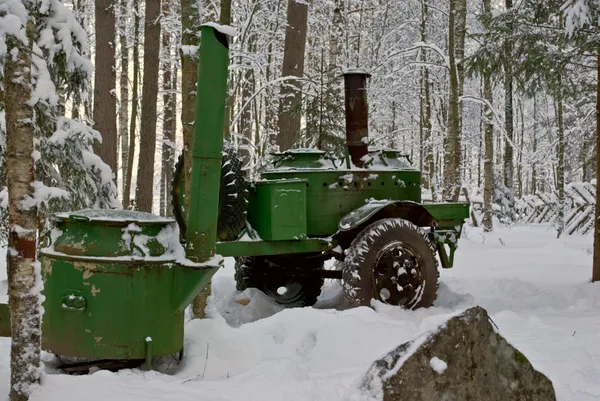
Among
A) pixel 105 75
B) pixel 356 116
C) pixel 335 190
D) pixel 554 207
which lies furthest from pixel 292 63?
pixel 554 207

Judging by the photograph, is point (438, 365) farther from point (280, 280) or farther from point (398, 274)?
point (280, 280)

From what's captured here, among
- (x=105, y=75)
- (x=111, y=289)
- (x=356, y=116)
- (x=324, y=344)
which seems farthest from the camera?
(x=105, y=75)

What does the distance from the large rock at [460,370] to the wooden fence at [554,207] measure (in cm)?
1421

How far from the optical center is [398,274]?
6207 mm

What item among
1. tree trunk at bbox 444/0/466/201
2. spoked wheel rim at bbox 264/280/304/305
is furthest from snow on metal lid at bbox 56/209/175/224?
tree trunk at bbox 444/0/466/201

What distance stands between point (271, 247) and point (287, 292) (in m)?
1.51

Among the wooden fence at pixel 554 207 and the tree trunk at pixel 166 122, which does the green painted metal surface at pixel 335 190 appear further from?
the wooden fence at pixel 554 207

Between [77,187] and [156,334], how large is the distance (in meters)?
4.35

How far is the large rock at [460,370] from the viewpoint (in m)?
3.15

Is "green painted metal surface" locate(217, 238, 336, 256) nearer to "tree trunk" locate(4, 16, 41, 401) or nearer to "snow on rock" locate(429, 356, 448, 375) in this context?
"tree trunk" locate(4, 16, 41, 401)

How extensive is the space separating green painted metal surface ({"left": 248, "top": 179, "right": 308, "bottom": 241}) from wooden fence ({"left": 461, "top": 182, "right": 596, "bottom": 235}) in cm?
1256

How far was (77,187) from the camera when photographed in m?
7.79

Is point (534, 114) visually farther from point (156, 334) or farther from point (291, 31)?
point (156, 334)

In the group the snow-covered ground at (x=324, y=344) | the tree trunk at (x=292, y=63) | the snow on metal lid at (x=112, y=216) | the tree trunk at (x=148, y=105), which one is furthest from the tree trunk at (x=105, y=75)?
the snow on metal lid at (x=112, y=216)
